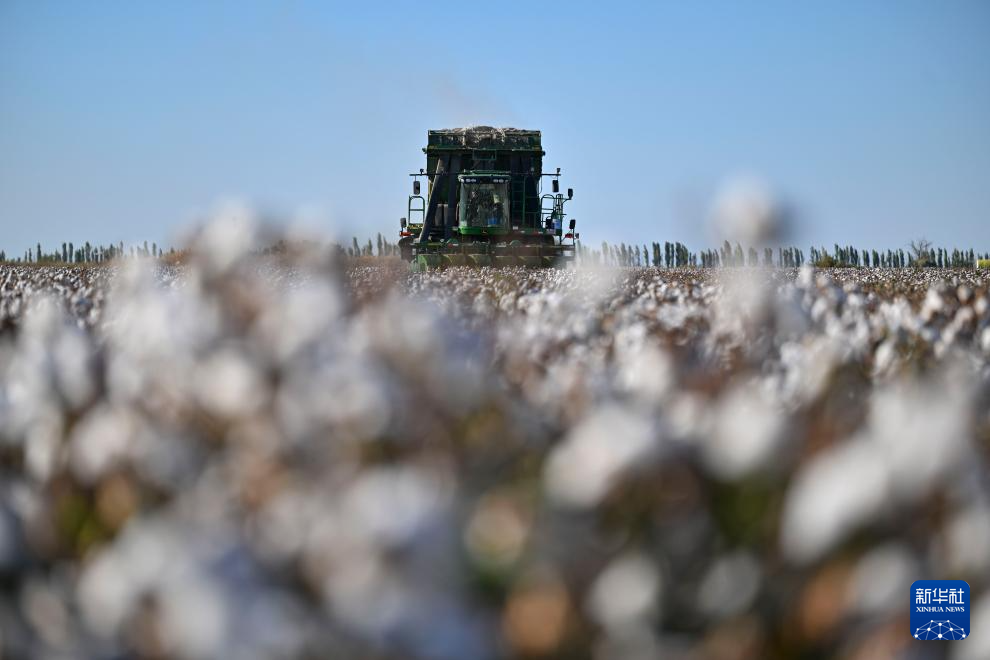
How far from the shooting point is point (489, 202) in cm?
2472

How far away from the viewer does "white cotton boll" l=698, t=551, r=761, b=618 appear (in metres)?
1.68

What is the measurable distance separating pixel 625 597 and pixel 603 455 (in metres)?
0.24

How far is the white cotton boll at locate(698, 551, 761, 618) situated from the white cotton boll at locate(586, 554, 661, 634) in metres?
0.13

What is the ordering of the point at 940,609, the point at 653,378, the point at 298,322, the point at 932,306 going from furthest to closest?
the point at 932,306
the point at 653,378
the point at 298,322
the point at 940,609

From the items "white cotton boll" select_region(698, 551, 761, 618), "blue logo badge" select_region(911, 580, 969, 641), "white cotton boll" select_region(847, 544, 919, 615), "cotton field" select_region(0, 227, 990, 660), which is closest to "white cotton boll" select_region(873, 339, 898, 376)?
"cotton field" select_region(0, 227, 990, 660)

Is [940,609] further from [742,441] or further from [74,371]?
[74,371]

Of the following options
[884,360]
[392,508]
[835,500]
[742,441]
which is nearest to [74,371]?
[392,508]

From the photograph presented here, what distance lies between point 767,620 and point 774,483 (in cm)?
35

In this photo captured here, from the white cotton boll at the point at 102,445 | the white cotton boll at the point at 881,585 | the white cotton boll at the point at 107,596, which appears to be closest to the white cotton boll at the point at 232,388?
the white cotton boll at the point at 102,445

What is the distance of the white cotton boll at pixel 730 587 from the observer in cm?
168

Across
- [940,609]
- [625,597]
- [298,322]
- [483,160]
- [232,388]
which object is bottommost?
[940,609]

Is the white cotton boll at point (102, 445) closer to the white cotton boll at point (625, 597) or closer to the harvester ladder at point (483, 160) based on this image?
the white cotton boll at point (625, 597)

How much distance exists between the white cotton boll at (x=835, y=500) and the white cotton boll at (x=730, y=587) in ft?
0.30

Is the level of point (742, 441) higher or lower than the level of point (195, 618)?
higher
